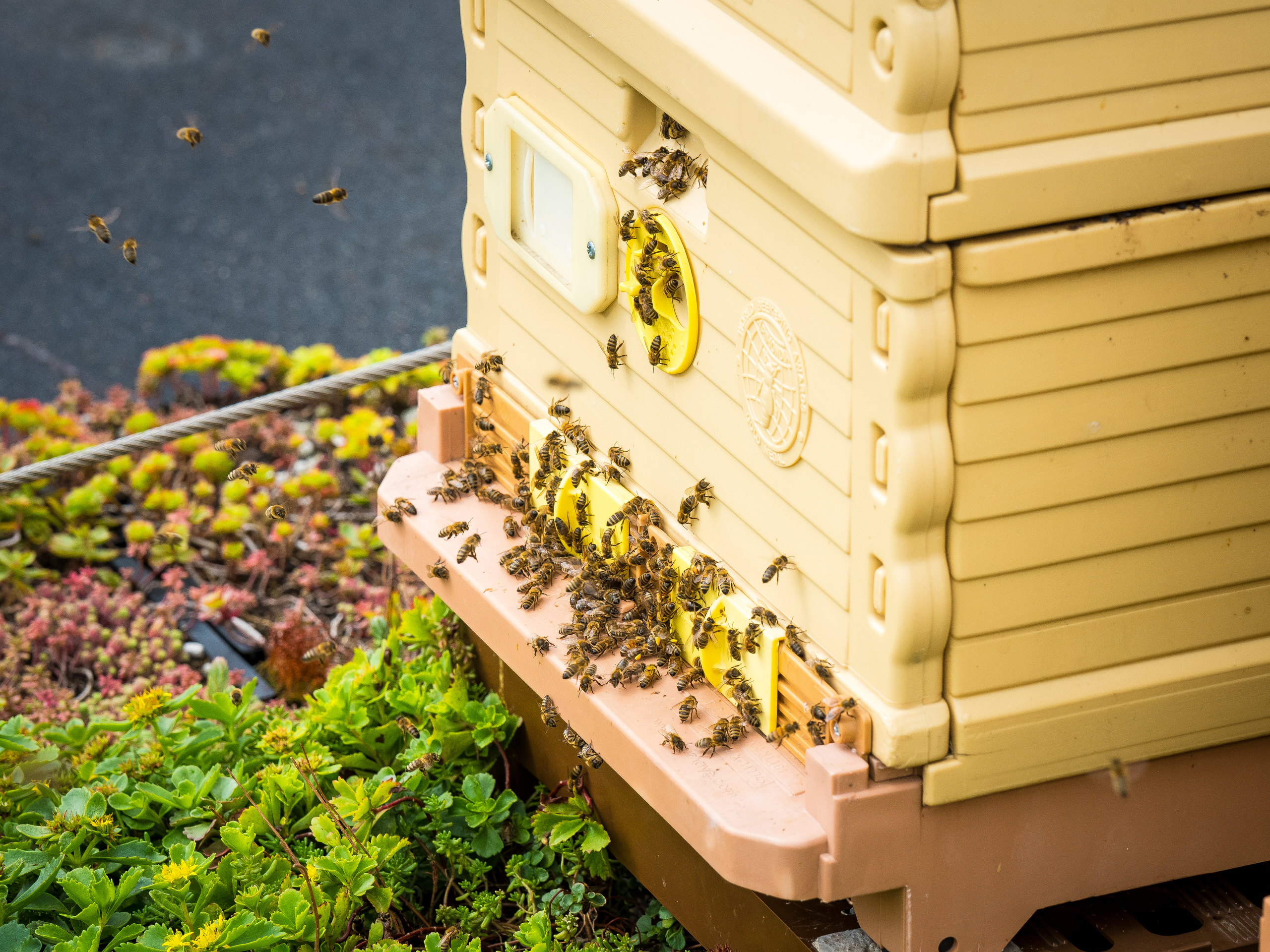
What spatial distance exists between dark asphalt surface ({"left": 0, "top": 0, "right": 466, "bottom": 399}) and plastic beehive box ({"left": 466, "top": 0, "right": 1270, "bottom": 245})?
18.3 ft

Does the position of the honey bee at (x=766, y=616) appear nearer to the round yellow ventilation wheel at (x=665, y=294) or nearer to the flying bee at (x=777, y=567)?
the flying bee at (x=777, y=567)

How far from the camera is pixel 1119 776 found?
2.97 meters

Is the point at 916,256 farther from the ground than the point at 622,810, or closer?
farther from the ground

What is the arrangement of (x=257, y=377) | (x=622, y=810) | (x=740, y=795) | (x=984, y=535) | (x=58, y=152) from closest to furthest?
(x=984, y=535) → (x=740, y=795) → (x=622, y=810) → (x=257, y=377) → (x=58, y=152)

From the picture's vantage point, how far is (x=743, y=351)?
3107 millimetres

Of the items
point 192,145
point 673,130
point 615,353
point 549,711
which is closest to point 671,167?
point 673,130

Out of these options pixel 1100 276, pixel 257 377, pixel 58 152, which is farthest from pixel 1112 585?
pixel 58 152

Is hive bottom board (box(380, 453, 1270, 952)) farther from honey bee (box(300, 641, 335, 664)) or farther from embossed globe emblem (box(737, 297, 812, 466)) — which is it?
honey bee (box(300, 641, 335, 664))

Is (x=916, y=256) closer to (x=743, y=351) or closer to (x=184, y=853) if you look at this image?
(x=743, y=351)

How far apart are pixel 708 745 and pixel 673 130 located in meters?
1.23

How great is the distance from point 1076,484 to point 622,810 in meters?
1.47

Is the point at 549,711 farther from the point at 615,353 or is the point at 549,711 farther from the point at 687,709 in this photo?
the point at 615,353

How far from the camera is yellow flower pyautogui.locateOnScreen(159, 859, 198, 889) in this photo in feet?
11.1

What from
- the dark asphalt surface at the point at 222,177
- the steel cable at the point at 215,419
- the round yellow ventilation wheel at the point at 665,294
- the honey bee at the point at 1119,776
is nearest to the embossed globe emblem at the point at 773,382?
the round yellow ventilation wheel at the point at 665,294
